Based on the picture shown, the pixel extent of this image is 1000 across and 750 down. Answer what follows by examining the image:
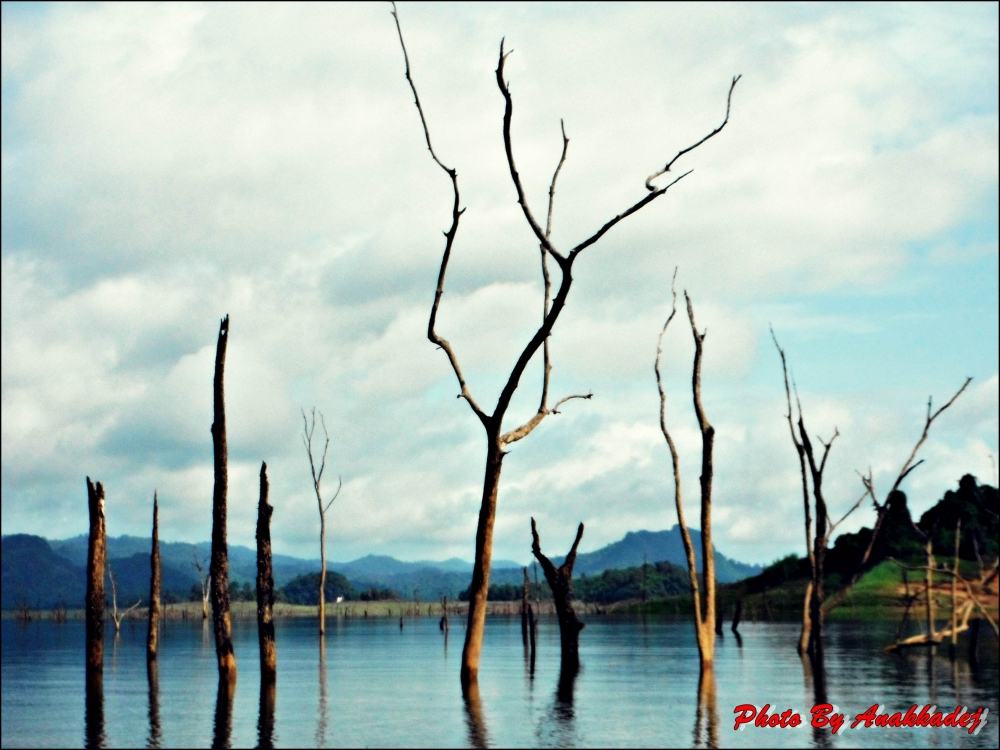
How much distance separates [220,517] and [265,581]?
3.29m

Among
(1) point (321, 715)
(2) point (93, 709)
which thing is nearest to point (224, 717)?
(1) point (321, 715)

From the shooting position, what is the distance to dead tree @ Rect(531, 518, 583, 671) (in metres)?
47.7

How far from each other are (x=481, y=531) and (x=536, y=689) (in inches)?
721

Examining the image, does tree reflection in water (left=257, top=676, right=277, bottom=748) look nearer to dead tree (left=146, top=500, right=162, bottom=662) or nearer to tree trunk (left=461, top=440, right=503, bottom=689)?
tree trunk (left=461, top=440, right=503, bottom=689)

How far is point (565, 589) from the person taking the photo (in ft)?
160

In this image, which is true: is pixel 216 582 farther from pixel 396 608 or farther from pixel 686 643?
pixel 396 608

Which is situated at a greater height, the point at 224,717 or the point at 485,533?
the point at 485,533

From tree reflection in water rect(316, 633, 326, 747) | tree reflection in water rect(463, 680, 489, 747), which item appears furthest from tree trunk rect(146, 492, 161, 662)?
tree reflection in water rect(463, 680, 489, 747)

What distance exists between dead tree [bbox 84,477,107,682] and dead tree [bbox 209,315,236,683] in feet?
12.1

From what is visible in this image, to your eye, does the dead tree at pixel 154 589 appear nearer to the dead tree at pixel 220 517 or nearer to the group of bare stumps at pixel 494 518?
the group of bare stumps at pixel 494 518

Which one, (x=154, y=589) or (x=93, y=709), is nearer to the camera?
(x=93, y=709)

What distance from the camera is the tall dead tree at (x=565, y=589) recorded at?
156ft

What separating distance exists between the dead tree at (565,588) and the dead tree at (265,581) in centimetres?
1038

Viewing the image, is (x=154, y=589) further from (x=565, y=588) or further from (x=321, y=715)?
(x=321, y=715)
